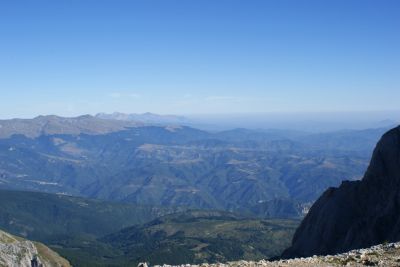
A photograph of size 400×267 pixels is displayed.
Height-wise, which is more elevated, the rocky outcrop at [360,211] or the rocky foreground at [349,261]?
the rocky foreground at [349,261]

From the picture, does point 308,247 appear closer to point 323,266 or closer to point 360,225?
point 360,225

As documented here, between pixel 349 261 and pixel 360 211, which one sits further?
pixel 360 211

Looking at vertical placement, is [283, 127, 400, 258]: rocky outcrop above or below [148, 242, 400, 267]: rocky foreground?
below

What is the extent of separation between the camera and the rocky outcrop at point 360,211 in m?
88.8

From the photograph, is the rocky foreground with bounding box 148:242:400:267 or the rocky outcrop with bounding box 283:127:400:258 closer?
the rocky foreground with bounding box 148:242:400:267

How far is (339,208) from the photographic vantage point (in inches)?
4215

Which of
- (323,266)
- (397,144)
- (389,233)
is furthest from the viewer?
(397,144)

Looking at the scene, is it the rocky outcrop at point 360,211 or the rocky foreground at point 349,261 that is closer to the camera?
the rocky foreground at point 349,261

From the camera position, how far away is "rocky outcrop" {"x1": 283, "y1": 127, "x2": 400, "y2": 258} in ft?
291

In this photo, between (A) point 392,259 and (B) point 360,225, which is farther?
(B) point 360,225

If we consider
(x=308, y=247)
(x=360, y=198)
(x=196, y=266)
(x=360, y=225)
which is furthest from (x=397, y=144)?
(x=196, y=266)

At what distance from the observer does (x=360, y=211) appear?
10288 cm

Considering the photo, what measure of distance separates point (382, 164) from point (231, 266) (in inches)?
2971

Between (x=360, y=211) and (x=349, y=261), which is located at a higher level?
(x=349, y=261)
